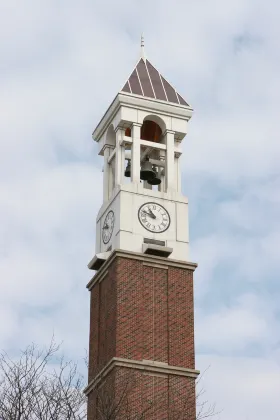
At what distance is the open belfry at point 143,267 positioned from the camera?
47.0 m

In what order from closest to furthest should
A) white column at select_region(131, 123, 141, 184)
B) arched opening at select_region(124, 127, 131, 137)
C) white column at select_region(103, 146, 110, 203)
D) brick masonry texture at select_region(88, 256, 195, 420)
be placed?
1. brick masonry texture at select_region(88, 256, 195, 420)
2. white column at select_region(131, 123, 141, 184)
3. white column at select_region(103, 146, 110, 203)
4. arched opening at select_region(124, 127, 131, 137)

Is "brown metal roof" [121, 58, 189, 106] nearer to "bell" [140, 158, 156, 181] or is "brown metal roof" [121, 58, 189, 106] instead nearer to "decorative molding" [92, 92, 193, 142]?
"decorative molding" [92, 92, 193, 142]

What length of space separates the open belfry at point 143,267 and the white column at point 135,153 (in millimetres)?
42

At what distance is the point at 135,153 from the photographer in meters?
53.0

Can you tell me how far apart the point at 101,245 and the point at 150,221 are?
2.64 m

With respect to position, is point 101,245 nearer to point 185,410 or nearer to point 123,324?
point 123,324

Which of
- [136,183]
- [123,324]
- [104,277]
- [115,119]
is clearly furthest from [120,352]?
[115,119]

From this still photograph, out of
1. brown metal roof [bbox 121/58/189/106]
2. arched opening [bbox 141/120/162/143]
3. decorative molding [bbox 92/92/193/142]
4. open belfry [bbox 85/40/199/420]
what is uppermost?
brown metal roof [bbox 121/58/189/106]

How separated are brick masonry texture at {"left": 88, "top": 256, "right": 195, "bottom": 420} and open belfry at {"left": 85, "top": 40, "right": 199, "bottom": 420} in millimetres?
38

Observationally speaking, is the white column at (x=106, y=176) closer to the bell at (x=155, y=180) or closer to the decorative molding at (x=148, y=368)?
the bell at (x=155, y=180)

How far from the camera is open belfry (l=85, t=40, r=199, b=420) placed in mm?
47000

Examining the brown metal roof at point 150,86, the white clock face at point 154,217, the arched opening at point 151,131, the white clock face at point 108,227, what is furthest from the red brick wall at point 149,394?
the brown metal roof at point 150,86

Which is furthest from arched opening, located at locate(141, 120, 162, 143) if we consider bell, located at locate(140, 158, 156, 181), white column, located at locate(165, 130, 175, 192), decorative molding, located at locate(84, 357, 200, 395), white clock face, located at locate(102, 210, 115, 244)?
decorative molding, located at locate(84, 357, 200, 395)

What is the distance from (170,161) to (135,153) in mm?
1691
